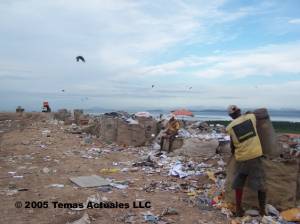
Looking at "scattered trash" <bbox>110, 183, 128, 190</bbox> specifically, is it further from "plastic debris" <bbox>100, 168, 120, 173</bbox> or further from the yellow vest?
the yellow vest

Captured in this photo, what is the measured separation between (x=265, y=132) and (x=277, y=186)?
30.9 inches

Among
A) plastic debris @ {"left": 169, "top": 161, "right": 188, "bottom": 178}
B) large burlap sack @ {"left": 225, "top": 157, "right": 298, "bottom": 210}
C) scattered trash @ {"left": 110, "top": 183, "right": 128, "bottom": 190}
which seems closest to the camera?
large burlap sack @ {"left": 225, "top": 157, "right": 298, "bottom": 210}

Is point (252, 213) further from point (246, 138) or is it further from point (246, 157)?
point (246, 138)

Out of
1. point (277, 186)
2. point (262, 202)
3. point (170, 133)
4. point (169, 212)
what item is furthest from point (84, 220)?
point (170, 133)

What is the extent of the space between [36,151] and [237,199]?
6.84 meters

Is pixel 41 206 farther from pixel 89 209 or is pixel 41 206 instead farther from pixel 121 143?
pixel 121 143

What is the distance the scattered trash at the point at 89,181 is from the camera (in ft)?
23.0

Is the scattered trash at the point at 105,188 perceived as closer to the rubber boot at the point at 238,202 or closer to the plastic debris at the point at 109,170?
the plastic debris at the point at 109,170

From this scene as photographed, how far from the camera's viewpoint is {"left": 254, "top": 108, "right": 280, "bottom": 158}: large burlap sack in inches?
226

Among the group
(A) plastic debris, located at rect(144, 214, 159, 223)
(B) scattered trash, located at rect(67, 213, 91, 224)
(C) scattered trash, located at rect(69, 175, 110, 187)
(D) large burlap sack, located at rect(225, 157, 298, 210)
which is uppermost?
(D) large burlap sack, located at rect(225, 157, 298, 210)

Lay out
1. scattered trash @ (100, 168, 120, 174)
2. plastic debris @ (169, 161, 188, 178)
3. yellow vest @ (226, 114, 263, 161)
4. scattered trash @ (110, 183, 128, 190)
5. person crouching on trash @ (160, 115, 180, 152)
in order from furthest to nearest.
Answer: person crouching on trash @ (160, 115, 180, 152), scattered trash @ (100, 168, 120, 174), plastic debris @ (169, 161, 188, 178), scattered trash @ (110, 183, 128, 190), yellow vest @ (226, 114, 263, 161)

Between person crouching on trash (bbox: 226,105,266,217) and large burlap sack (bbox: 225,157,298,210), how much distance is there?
0.23 m

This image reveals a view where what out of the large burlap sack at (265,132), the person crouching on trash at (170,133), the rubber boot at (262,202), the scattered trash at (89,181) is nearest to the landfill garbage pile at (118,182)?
the scattered trash at (89,181)

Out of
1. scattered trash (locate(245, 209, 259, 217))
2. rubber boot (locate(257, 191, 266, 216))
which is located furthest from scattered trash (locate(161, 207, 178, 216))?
rubber boot (locate(257, 191, 266, 216))
